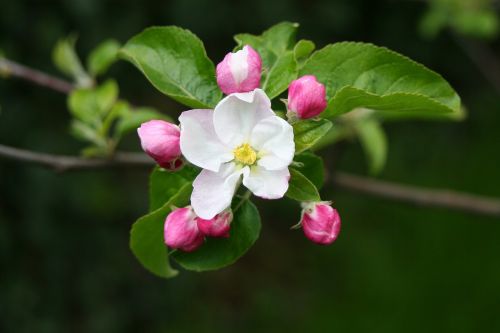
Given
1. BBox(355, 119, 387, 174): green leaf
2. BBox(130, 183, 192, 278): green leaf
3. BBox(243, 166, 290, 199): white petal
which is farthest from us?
BBox(355, 119, 387, 174): green leaf

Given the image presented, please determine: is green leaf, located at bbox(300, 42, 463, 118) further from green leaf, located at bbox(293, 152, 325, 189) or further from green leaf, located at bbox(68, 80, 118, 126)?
green leaf, located at bbox(68, 80, 118, 126)

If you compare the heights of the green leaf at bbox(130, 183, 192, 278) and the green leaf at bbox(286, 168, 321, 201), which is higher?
the green leaf at bbox(286, 168, 321, 201)

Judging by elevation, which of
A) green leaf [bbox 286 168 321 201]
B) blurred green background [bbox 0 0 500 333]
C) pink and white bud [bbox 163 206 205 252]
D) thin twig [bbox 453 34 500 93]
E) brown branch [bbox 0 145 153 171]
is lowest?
blurred green background [bbox 0 0 500 333]

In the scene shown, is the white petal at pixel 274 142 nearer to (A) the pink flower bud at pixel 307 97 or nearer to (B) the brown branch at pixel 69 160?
(A) the pink flower bud at pixel 307 97

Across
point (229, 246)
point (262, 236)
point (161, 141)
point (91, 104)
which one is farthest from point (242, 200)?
point (262, 236)

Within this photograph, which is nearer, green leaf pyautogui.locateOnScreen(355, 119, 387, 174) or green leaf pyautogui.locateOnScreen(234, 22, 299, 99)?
green leaf pyautogui.locateOnScreen(234, 22, 299, 99)

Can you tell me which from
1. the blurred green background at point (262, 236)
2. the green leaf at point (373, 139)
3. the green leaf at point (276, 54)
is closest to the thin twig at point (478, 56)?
the blurred green background at point (262, 236)

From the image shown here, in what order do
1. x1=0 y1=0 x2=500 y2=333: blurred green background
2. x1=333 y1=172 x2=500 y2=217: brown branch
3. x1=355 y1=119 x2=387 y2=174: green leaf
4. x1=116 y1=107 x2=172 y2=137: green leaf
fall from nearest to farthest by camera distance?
x1=116 y1=107 x2=172 y2=137: green leaf, x1=333 y1=172 x2=500 y2=217: brown branch, x1=355 y1=119 x2=387 y2=174: green leaf, x1=0 y1=0 x2=500 y2=333: blurred green background

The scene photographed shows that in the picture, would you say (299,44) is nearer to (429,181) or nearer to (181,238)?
(181,238)

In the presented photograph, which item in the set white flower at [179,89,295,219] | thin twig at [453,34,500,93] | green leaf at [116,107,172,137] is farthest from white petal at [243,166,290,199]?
thin twig at [453,34,500,93]
